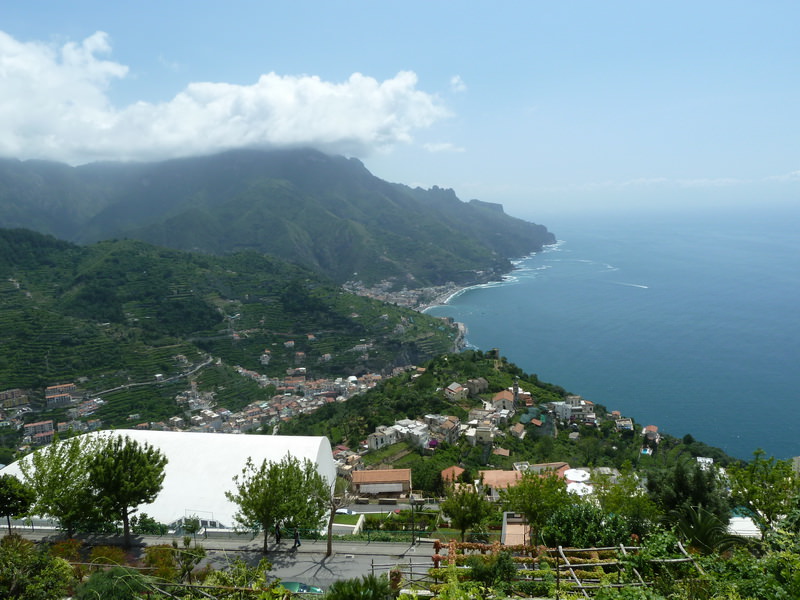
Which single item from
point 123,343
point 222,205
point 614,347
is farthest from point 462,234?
point 123,343

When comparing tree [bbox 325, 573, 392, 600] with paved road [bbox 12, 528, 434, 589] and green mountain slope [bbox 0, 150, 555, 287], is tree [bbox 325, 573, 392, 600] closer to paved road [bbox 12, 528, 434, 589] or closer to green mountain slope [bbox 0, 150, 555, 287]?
paved road [bbox 12, 528, 434, 589]

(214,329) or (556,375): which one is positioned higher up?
(214,329)

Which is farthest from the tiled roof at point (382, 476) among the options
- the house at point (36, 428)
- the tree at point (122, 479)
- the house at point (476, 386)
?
the house at point (36, 428)

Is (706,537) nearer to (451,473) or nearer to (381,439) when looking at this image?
(451,473)

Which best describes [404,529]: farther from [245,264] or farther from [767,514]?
[245,264]

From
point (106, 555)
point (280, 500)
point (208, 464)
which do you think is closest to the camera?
point (106, 555)

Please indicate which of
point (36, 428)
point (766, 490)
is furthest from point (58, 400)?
point (766, 490)
